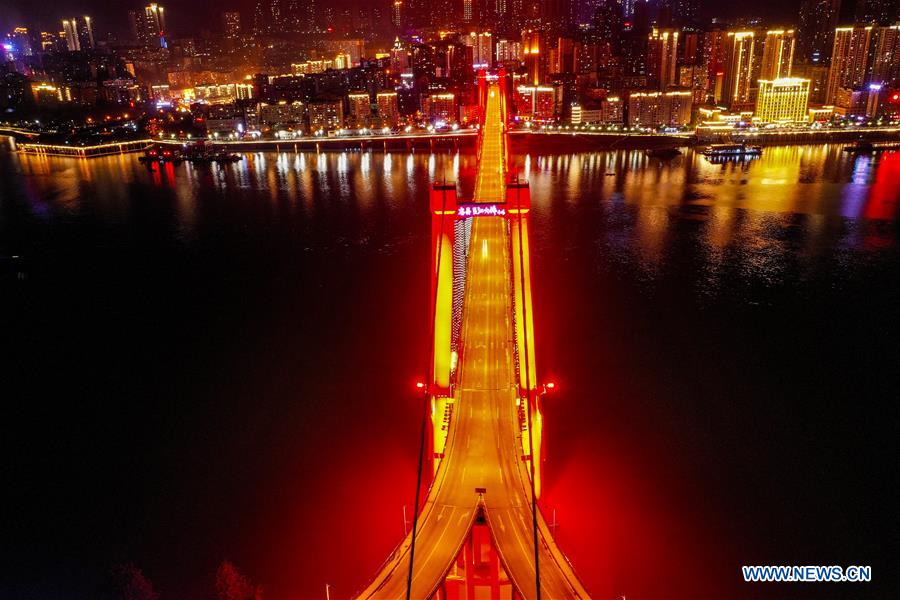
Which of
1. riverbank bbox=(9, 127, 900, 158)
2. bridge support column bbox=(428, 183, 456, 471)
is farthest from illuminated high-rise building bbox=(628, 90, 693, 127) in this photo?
bridge support column bbox=(428, 183, 456, 471)

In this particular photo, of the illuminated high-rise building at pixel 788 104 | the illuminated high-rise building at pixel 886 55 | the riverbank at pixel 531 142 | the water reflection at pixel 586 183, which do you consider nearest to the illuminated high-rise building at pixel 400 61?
the riverbank at pixel 531 142

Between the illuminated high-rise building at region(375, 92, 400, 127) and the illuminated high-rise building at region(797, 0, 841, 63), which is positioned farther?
the illuminated high-rise building at region(797, 0, 841, 63)

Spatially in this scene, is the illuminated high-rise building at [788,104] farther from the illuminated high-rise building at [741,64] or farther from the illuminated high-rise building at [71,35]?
the illuminated high-rise building at [71,35]

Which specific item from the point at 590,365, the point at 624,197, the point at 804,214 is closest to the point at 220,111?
the point at 624,197

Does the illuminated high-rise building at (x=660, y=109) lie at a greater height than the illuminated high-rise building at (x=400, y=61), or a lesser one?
lesser

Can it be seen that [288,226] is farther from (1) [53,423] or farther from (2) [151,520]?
(2) [151,520]

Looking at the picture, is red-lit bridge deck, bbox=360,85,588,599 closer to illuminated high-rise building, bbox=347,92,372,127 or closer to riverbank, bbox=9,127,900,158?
riverbank, bbox=9,127,900,158

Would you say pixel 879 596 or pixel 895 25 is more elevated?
pixel 895 25
